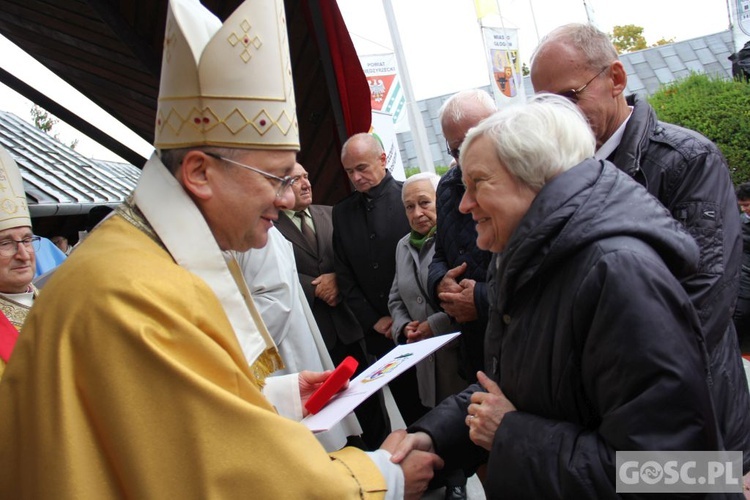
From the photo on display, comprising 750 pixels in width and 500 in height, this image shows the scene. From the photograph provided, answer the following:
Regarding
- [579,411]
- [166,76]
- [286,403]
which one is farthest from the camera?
[286,403]

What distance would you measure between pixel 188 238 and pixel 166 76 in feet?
1.65

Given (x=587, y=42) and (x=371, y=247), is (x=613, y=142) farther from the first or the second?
(x=371, y=247)

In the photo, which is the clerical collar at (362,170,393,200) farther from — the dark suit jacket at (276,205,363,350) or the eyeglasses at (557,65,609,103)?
the eyeglasses at (557,65,609,103)

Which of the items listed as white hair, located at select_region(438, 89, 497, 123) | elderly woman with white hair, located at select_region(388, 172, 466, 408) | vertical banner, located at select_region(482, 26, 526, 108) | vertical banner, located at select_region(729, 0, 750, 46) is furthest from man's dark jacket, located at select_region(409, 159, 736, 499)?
vertical banner, located at select_region(729, 0, 750, 46)

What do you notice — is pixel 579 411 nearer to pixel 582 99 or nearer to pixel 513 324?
pixel 513 324

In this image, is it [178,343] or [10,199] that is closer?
[178,343]

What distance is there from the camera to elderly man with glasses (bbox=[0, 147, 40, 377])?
11.2ft

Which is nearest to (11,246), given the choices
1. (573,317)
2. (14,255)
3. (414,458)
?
(14,255)

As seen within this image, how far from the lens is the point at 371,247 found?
14.1ft

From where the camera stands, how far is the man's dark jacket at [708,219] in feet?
6.62

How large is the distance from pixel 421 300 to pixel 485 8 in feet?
25.0

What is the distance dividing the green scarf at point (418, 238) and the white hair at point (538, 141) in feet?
6.46

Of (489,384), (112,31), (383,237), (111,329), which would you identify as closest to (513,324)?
(489,384)

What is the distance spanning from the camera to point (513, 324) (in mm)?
1827
